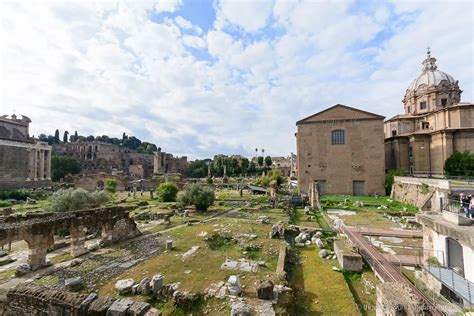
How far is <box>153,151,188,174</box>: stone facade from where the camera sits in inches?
3223

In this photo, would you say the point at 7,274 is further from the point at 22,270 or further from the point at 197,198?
the point at 197,198

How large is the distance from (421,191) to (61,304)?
2732cm

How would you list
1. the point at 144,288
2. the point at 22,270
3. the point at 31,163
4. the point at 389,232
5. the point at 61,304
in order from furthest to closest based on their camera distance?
the point at 31,163, the point at 389,232, the point at 22,270, the point at 144,288, the point at 61,304

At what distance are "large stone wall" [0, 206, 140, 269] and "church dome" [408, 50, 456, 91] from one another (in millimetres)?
49856

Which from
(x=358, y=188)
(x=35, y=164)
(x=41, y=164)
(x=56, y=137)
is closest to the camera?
(x=358, y=188)

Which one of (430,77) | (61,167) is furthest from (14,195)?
(430,77)

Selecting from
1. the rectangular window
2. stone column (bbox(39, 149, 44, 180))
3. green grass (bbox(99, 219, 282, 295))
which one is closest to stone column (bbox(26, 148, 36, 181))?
stone column (bbox(39, 149, 44, 180))

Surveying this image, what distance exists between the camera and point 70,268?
9.82 m

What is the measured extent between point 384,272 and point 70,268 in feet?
40.0

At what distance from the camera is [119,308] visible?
466 centimetres

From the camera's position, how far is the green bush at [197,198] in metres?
23.5

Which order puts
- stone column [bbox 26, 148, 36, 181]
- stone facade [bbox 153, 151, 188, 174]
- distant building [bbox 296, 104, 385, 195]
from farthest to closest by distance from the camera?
1. stone facade [bbox 153, 151, 188, 174]
2. stone column [bbox 26, 148, 36, 181]
3. distant building [bbox 296, 104, 385, 195]

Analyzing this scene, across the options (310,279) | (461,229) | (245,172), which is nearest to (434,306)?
(461,229)

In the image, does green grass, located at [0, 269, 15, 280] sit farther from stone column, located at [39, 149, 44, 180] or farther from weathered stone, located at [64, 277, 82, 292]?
stone column, located at [39, 149, 44, 180]
